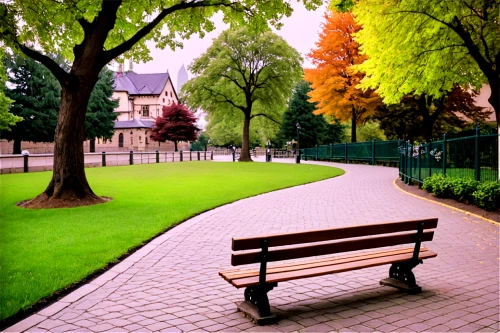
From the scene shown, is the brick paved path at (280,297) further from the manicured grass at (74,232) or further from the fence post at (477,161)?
the fence post at (477,161)

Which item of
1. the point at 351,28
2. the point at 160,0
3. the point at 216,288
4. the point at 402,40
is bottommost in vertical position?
the point at 216,288

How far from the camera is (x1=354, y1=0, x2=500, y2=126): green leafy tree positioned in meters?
12.7

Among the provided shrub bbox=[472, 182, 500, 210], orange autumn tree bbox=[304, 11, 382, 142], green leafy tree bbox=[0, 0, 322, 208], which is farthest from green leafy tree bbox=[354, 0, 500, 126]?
orange autumn tree bbox=[304, 11, 382, 142]

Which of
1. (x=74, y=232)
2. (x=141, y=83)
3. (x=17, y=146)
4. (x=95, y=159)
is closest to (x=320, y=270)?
(x=74, y=232)

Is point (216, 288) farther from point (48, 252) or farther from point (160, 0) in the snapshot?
point (160, 0)

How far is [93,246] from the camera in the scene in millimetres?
6805

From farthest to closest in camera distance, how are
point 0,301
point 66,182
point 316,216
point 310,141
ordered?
point 310,141 → point 66,182 → point 316,216 → point 0,301

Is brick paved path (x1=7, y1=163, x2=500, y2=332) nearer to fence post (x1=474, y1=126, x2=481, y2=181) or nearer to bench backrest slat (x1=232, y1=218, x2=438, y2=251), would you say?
bench backrest slat (x1=232, y1=218, x2=438, y2=251)

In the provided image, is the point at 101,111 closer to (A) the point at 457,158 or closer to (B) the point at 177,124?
(B) the point at 177,124

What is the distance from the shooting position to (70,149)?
1203 cm

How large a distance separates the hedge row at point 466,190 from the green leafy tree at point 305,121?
43919 mm

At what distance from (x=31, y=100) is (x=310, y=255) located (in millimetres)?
47292

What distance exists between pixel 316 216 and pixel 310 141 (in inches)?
1941

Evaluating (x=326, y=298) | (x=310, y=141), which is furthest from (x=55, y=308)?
(x=310, y=141)
